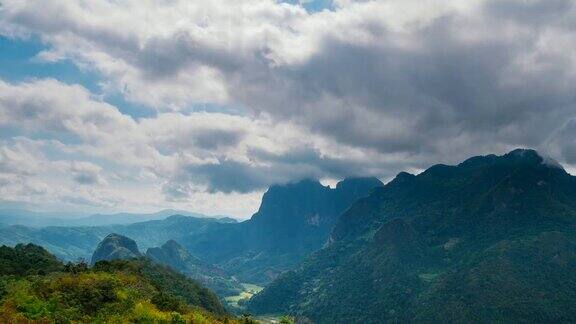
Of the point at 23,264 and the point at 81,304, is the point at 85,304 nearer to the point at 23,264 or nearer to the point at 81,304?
the point at 81,304

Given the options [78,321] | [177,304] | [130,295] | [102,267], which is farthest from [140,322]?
[102,267]

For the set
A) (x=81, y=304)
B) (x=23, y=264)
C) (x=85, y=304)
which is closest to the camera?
(x=81, y=304)

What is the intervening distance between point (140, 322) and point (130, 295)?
9634mm

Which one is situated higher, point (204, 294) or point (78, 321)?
point (78, 321)

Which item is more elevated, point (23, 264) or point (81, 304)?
point (81, 304)

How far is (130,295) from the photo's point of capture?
5775 cm

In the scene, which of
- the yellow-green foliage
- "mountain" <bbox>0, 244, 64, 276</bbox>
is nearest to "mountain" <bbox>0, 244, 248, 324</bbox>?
the yellow-green foliage

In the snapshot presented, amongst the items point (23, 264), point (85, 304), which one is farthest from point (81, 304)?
point (23, 264)

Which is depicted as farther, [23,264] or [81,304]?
[23,264]

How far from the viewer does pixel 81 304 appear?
52.8m

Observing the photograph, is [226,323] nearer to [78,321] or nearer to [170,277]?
[78,321]

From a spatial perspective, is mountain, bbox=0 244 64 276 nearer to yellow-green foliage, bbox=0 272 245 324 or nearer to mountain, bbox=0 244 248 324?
mountain, bbox=0 244 248 324

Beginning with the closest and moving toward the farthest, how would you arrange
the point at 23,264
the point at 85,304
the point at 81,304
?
the point at 81,304 → the point at 85,304 → the point at 23,264

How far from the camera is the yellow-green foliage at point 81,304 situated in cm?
4644
